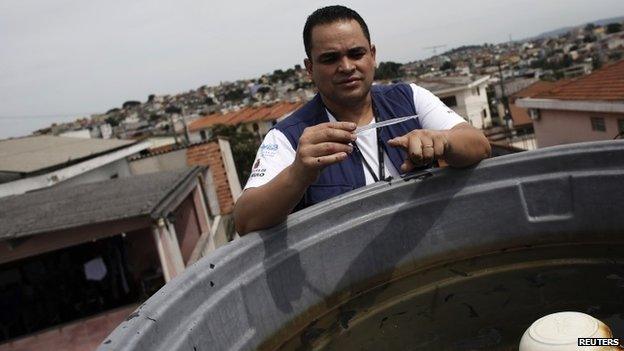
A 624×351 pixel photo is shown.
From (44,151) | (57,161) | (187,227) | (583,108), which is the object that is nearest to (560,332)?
(187,227)

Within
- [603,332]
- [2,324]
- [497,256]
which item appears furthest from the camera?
[2,324]

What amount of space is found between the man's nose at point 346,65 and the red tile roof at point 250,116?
141ft

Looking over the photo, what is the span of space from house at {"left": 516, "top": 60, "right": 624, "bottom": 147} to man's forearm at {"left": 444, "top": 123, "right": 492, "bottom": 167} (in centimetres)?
1181

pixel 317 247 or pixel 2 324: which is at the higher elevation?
pixel 317 247

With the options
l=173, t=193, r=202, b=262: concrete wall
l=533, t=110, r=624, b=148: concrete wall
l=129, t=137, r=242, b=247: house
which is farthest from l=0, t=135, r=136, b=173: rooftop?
l=533, t=110, r=624, b=148: concrete wall

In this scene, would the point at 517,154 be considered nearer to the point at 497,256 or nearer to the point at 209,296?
the point at 497,256

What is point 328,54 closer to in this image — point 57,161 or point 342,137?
point 342,137

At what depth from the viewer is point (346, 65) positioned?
5.95 feet

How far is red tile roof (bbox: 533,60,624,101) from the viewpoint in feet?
42.7

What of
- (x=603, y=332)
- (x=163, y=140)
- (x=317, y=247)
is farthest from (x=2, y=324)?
(x=163, y=140)

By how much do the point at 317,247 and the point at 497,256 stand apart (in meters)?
0.69

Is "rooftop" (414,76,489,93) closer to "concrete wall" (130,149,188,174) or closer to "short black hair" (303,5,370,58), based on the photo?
"concrete wall" (130,149,188,174)

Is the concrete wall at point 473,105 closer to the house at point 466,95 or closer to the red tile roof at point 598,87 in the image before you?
the house at point 466,95

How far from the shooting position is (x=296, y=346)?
4.76 ft
